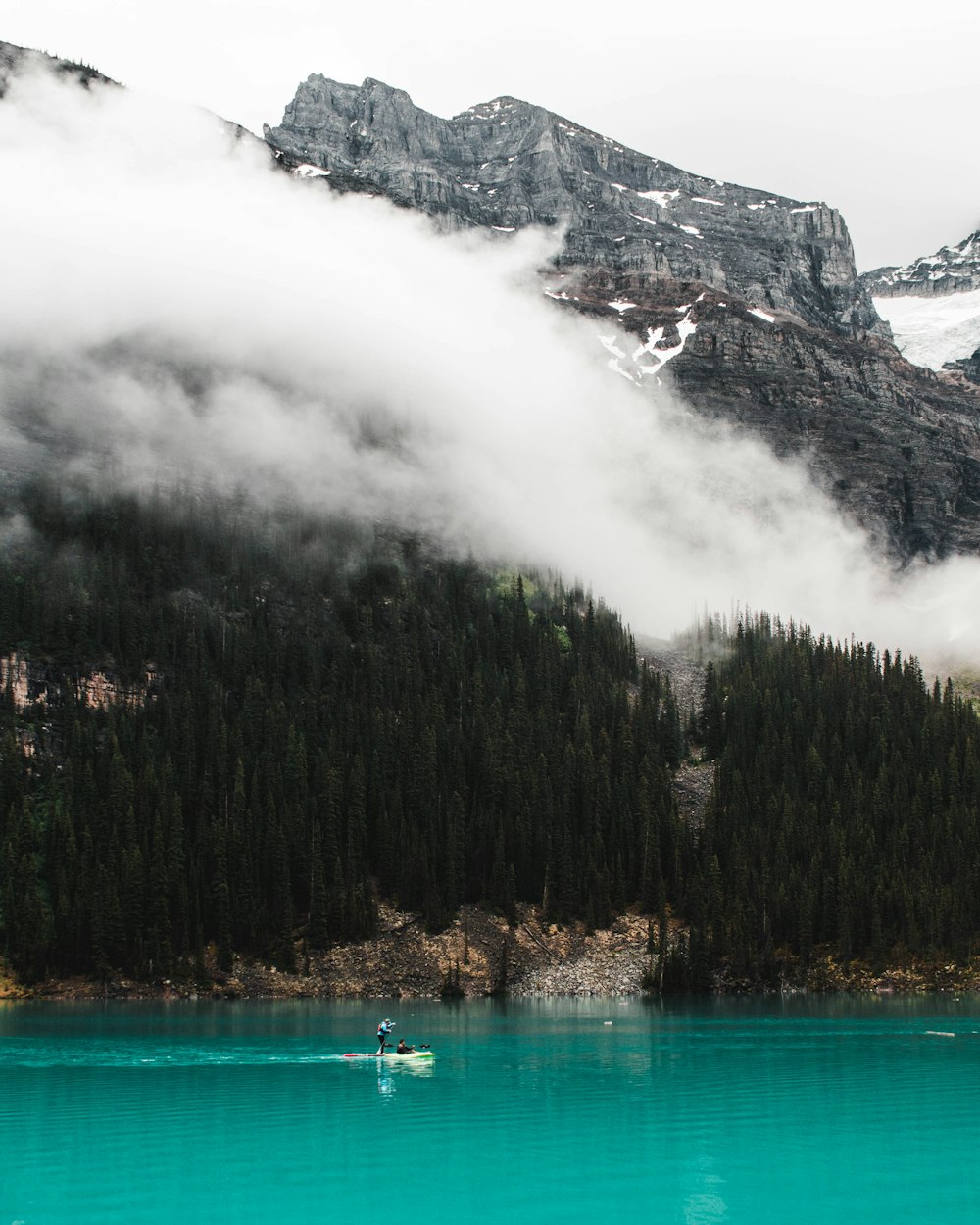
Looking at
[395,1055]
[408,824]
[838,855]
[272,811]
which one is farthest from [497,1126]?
[838,855]

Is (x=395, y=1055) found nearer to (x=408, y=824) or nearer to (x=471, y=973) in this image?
(x=471, y=973)

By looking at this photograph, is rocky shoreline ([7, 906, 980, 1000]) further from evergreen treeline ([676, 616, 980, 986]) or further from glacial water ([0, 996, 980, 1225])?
glacial water ([0, 996, 980, 1225])

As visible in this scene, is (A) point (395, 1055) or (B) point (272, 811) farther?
(B) point (272, 811)

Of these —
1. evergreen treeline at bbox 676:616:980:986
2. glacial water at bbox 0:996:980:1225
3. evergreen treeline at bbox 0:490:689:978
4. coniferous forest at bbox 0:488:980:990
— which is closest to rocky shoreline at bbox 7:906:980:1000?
coniferous forest at bbox 0:488:980:990

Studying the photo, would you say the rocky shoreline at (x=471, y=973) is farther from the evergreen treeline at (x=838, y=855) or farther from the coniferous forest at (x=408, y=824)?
the evergreen treeline at (x=838, y=855)

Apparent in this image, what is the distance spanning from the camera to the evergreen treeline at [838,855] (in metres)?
147

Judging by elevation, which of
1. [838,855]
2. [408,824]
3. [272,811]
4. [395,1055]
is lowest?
[395,1055]

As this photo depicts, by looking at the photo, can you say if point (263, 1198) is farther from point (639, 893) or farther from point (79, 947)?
point (639, 893)

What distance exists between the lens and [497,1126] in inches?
2263

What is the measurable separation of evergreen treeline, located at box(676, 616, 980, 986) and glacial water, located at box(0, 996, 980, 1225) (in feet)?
143

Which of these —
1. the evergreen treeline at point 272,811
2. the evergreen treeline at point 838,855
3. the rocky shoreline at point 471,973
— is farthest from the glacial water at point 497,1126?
the evergreen treeline at point 838,855

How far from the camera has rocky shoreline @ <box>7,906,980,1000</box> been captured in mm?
138125

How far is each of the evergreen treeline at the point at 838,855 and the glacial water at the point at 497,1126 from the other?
4352 cm

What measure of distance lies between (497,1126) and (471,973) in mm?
87571
